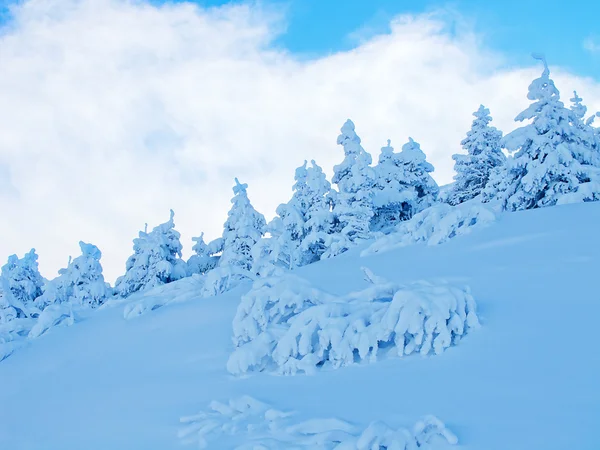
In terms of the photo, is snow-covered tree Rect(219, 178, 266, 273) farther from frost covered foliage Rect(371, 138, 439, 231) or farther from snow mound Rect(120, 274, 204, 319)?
snow mound Rect(120, 274, 204, 319)

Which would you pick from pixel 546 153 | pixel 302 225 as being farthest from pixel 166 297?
pixel 302 225

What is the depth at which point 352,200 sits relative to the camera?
86.2ft

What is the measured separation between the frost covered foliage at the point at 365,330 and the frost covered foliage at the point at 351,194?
16549mm

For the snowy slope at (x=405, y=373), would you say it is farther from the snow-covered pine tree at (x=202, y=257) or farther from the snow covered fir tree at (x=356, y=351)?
the snow-covered pine tree at (x=202, y=257)

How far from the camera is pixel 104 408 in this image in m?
6.78

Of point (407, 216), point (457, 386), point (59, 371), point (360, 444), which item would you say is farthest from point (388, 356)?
point (407, 216)

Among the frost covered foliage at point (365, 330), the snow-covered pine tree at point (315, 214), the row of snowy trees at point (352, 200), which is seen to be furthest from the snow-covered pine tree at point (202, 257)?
the frost covered foliage at point (365, 330)

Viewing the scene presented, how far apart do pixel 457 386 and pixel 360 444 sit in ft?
4.98

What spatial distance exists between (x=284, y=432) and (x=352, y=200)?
21827mm

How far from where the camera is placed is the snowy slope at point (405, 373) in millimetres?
4703

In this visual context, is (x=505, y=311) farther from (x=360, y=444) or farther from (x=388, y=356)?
(x=360, y=444)

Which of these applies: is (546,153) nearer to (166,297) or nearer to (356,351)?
(166,297)

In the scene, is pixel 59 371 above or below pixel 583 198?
below

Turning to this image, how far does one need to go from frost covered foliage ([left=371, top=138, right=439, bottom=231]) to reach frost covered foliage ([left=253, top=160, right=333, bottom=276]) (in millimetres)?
3242
